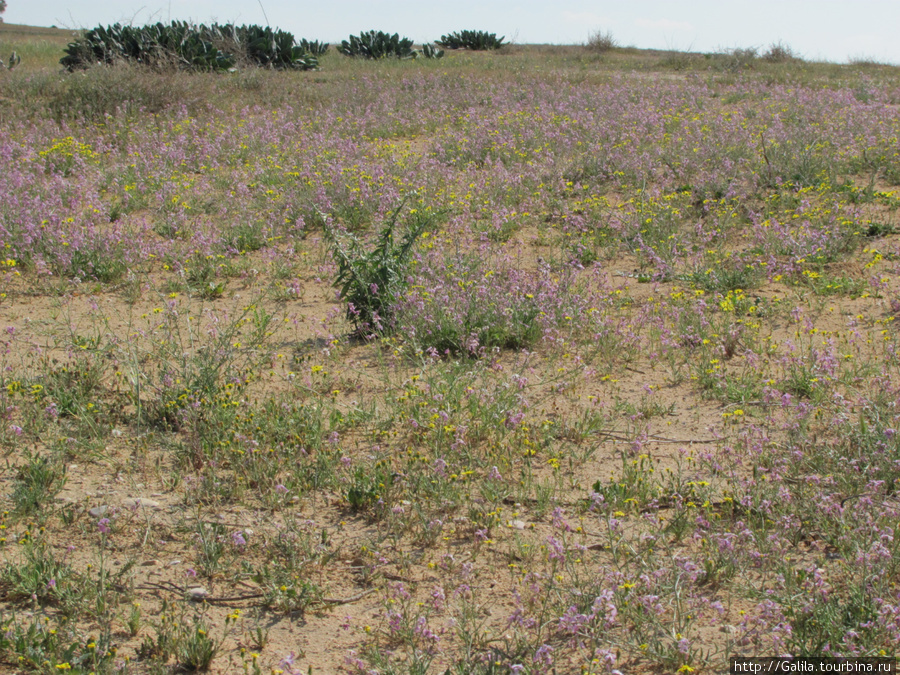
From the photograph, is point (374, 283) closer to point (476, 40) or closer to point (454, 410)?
point (454, 410)

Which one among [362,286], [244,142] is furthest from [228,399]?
[244,142]

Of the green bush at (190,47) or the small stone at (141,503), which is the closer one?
the small stone at (141,503)

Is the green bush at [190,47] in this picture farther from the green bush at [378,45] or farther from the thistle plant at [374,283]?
the thistle plant at [374,283]

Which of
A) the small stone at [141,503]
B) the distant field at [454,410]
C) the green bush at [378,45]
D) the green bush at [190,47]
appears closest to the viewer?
the distant field at [454,410]

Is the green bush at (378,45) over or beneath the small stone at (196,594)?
over

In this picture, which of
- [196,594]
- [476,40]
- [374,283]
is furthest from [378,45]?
[196,594]

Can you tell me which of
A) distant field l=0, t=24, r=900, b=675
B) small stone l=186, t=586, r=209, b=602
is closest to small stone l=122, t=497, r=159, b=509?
distant field l=0, t=24, r=900, b=675

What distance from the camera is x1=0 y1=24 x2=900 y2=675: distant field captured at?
117 inches

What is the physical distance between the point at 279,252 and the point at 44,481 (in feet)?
14.2

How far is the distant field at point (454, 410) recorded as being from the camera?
2.97 meters

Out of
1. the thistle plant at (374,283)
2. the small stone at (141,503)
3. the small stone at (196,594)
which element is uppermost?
the thistle plant at (374,283)

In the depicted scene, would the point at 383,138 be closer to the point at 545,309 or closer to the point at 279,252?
the point at 279,252

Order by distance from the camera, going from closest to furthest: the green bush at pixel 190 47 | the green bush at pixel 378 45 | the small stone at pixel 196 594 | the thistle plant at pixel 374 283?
the small stone at pixel 196 594, the thistle plant at pixel 374 283, the green bush at pixel 190 47, the green bush at pixel 378 45

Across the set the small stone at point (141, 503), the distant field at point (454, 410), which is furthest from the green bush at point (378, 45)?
the small stone at point (141, 503)
